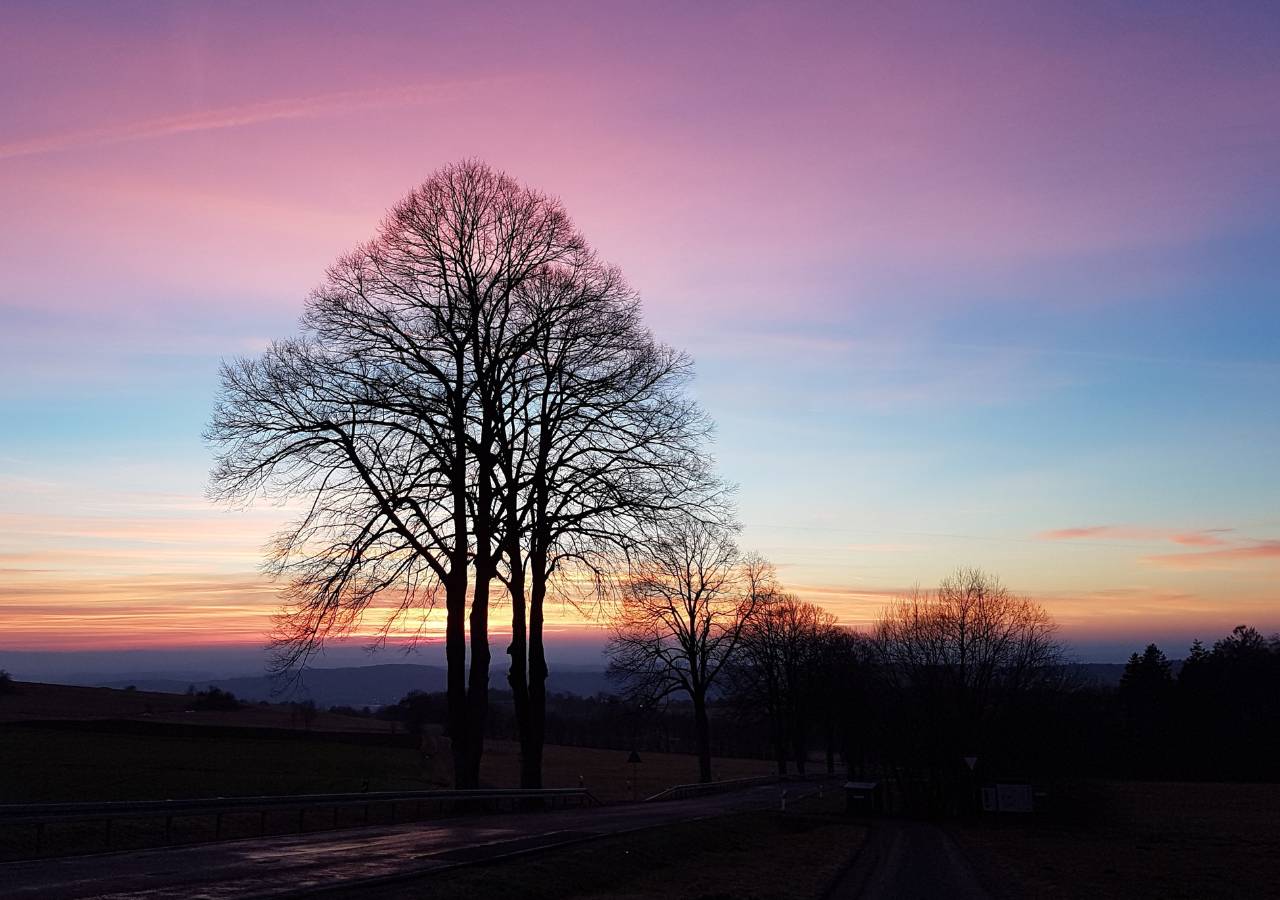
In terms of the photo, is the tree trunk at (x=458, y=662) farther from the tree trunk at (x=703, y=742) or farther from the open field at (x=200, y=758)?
the tree trunk at (x=703, y=742)

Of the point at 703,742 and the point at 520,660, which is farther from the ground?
the point at 520,660

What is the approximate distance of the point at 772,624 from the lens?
83250 millimetres

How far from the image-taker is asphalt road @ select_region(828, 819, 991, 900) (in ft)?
68.6

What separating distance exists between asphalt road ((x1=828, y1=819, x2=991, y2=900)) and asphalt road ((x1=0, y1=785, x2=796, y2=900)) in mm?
5751

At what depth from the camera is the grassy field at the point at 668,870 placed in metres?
15.0

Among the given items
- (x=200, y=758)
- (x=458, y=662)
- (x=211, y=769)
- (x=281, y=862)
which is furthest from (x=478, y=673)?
(x=200, y=758)

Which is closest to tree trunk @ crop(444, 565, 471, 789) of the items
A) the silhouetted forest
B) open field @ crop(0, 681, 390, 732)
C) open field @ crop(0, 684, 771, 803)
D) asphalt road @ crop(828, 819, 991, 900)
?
open field @ crop(0, 684, 771, 803)

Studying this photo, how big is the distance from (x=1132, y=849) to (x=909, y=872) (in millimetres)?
11913

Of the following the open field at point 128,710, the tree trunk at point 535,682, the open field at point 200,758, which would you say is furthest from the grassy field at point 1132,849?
the open field at point 128,710

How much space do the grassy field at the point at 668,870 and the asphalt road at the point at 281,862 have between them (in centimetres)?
84

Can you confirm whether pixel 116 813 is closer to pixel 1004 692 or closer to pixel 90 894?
pixel 90 894

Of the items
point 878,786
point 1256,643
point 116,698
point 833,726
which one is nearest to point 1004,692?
point 878,786

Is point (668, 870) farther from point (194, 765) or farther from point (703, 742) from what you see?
point (703, 742)

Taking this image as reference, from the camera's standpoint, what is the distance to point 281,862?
51.6 ft
